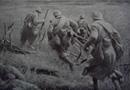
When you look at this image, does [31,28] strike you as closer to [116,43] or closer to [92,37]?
[92,37]

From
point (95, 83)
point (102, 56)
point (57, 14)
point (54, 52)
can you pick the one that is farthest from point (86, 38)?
point (95, 83)

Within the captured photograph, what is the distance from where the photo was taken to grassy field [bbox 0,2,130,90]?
315 inches

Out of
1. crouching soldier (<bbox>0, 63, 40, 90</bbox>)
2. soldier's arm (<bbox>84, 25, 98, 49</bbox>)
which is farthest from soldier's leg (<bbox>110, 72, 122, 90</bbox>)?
crouching soldier (<bbox>0, 63, 40, 90</bbox>)

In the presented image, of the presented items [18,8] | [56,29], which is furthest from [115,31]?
[18,8]

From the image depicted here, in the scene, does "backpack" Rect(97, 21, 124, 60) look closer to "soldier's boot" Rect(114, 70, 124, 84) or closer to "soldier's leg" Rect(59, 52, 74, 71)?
"soldier's boot" Rect(114, 70, 124, 84)

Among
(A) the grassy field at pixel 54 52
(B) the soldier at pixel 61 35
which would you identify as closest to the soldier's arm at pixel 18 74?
(A) the grassy field at pixel 54 52

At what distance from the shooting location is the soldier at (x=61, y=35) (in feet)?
26.9

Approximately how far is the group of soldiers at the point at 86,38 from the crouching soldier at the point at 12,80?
94 cm

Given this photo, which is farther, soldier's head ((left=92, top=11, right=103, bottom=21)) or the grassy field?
soldier's head ((left=92, top=11, right=103, bottom=21))

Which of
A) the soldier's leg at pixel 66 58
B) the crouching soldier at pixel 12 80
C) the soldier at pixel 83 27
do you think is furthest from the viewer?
the soldier at pixel 83 27

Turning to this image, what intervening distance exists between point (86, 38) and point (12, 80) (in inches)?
107

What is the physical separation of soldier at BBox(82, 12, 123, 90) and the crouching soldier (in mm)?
1885

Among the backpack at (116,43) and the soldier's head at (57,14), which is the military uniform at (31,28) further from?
the backpack at (116,43)

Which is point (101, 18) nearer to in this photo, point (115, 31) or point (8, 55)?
point (115, 31)
